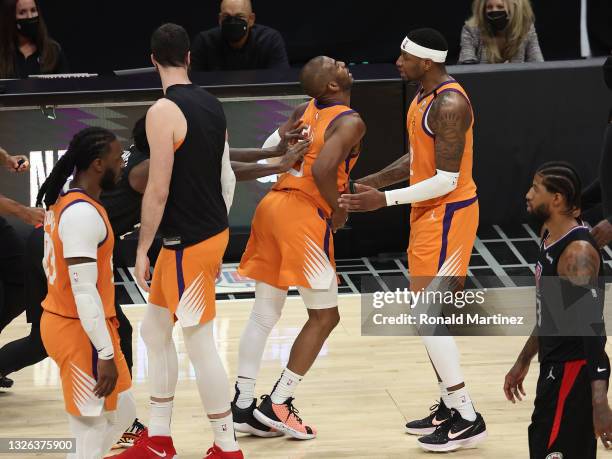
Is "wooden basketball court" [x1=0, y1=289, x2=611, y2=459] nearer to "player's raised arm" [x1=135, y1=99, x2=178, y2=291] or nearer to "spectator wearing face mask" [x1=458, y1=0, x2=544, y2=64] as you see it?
"player's raised arm" [x1=135, y1=99, x2=178, y2=291]

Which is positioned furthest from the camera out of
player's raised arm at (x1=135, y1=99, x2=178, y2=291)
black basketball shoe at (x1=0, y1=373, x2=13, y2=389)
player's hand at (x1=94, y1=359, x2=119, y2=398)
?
black basketball shoe at (x1=0, y1=373, x2=13, y2=389)

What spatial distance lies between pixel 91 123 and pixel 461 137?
12.1ft

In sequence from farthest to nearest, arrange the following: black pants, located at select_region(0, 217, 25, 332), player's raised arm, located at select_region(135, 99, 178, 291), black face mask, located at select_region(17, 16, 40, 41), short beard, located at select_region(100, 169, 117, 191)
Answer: black face mask, located at select_region(17, 16, 40, 41) → black pants, located at select_region(0, 217, 25, 332) → player's raised arm, located at select_region(135, 99, 178, 291) → short beard, located at select_region(100, 169, 117, 191)

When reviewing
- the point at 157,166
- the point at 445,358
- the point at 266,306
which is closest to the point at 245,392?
the point at 266,306

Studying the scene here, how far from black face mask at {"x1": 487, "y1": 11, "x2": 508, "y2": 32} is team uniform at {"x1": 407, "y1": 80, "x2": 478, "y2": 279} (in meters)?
3.90

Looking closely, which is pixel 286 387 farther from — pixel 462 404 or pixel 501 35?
pixel 501 35

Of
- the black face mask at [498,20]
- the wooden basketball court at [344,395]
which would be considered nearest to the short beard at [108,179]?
the wooden basketball court at [344,395]

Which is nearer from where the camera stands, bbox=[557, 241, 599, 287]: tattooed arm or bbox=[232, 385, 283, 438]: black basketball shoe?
bbox=[557, 241, 599, 287]: tattooed arm

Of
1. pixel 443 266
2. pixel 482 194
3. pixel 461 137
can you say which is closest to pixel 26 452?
pixel 443 266

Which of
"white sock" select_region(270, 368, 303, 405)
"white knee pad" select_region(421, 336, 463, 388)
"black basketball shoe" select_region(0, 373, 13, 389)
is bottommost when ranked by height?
"black basketball shoe" select_region(0, 373, 13, 389)

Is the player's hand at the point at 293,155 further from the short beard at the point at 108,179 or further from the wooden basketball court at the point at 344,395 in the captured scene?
the wooden basketball court at the point at 344,395

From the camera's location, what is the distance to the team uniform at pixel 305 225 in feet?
16.5

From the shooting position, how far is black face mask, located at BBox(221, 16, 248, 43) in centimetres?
836

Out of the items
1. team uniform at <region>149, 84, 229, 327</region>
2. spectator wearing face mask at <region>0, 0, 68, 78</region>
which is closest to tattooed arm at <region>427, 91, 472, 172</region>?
team uniform at <region>149, 84, 229, 327</region>
